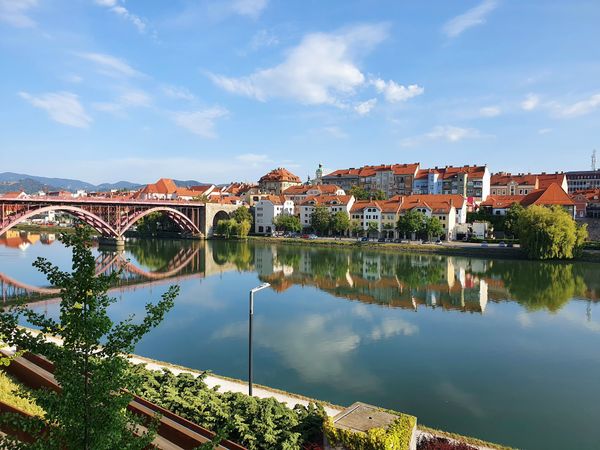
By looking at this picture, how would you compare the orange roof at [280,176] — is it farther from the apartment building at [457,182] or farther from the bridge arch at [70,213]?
the bridge arch at [70,213]

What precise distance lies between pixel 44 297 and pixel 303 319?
15.3 m

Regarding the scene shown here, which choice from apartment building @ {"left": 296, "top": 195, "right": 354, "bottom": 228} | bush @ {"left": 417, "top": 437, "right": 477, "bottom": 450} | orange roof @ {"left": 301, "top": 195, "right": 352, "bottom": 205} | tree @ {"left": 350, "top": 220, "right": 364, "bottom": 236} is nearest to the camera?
bush @ {"left": 417, "top": 437, "right": 477, "bottom": 450}

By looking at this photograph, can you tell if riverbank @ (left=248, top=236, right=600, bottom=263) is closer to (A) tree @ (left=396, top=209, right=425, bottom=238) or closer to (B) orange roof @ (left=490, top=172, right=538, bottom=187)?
(A) tree @ (left=396, top=209, right=425, bottom=238)

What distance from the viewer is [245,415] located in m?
8.35

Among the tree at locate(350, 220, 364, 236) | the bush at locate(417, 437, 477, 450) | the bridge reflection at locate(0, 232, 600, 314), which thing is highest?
the tree at locate(350, 220, 364, 236)

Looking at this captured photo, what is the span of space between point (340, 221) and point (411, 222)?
36.1ft

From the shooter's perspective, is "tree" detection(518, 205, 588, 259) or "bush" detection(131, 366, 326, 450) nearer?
"bush" detection(131, 366, 326, 450)

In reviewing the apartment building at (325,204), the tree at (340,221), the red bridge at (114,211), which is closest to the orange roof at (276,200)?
the apartment building at (325,204)

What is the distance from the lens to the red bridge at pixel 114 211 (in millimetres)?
40438

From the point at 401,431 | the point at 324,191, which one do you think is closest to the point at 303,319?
the point at 401,431

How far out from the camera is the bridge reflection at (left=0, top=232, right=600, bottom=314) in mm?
27578

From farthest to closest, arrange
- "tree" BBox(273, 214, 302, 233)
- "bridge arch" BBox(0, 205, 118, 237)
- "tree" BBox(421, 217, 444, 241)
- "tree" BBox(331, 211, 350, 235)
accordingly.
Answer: "tree" BBox(273, 214, 302, 233)
"tree" BBox(331, 211, 350, 235)
"tree" BBox(421, 217, 444, 241)
"bridge arch" BBox(0, 205, 118, 237)

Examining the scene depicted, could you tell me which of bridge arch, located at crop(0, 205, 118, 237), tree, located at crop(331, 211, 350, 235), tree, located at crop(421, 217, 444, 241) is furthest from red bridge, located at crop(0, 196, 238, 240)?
tree, located at crop(421, 217, 444, 241)

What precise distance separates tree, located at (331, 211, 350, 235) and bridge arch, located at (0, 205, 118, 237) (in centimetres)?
2920
